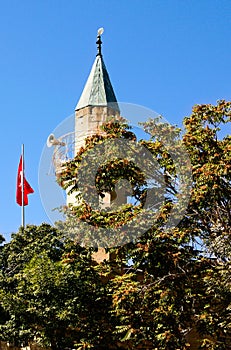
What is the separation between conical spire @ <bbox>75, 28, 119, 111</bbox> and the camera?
24.2 meters

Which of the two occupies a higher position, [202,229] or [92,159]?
[92,159]

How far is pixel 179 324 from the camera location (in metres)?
12.6

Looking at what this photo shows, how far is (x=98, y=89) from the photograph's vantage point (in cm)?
2450

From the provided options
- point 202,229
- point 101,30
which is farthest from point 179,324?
point 101,30

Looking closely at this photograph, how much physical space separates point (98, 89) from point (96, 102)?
722 millimetres

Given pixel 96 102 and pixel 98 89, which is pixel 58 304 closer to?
pixel 96 102

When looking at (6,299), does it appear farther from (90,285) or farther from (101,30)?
(101,30)

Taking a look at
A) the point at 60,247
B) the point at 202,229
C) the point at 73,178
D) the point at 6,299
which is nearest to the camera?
the point at 202,229

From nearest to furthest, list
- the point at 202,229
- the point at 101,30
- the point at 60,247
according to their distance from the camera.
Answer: the point at 202,229, the point at 60,247, the point at 101,30

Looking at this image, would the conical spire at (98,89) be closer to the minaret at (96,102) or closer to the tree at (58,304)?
the minaret at (96,102)

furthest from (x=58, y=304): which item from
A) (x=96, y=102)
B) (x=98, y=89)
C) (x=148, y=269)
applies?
(x=98, y=89)

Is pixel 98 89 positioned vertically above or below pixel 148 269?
above

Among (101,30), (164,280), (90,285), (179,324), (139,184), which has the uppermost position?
(101,30)

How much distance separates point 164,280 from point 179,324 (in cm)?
98
